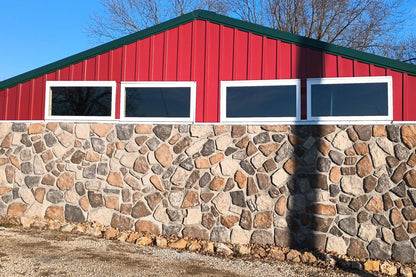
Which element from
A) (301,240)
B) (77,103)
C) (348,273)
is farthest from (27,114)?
(348,273)

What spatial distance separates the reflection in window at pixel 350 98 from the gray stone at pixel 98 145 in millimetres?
4041

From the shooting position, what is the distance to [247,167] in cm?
619

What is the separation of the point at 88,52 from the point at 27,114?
188 cm

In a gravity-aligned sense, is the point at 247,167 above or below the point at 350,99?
below

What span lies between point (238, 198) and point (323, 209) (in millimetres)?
1478

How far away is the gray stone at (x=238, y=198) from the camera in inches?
241

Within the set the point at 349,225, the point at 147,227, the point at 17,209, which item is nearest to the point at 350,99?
the point at 349,225

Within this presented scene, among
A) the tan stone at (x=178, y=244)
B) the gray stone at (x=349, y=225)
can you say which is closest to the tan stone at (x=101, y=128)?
the tan stone at (x=178, y=244)

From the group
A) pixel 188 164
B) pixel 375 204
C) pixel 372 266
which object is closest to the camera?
pixel 372 266

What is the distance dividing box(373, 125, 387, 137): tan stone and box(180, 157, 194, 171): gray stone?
3.29 meters

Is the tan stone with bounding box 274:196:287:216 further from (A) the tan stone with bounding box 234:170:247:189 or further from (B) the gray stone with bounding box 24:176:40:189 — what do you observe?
(B) the gray stone with bounding box 24:176:40:189

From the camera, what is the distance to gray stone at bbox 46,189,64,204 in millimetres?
6789

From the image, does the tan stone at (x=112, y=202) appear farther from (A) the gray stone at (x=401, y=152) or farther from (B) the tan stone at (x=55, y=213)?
(A) the gray stone at (x=401, y=152)

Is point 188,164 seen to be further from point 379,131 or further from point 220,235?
point 379,131
